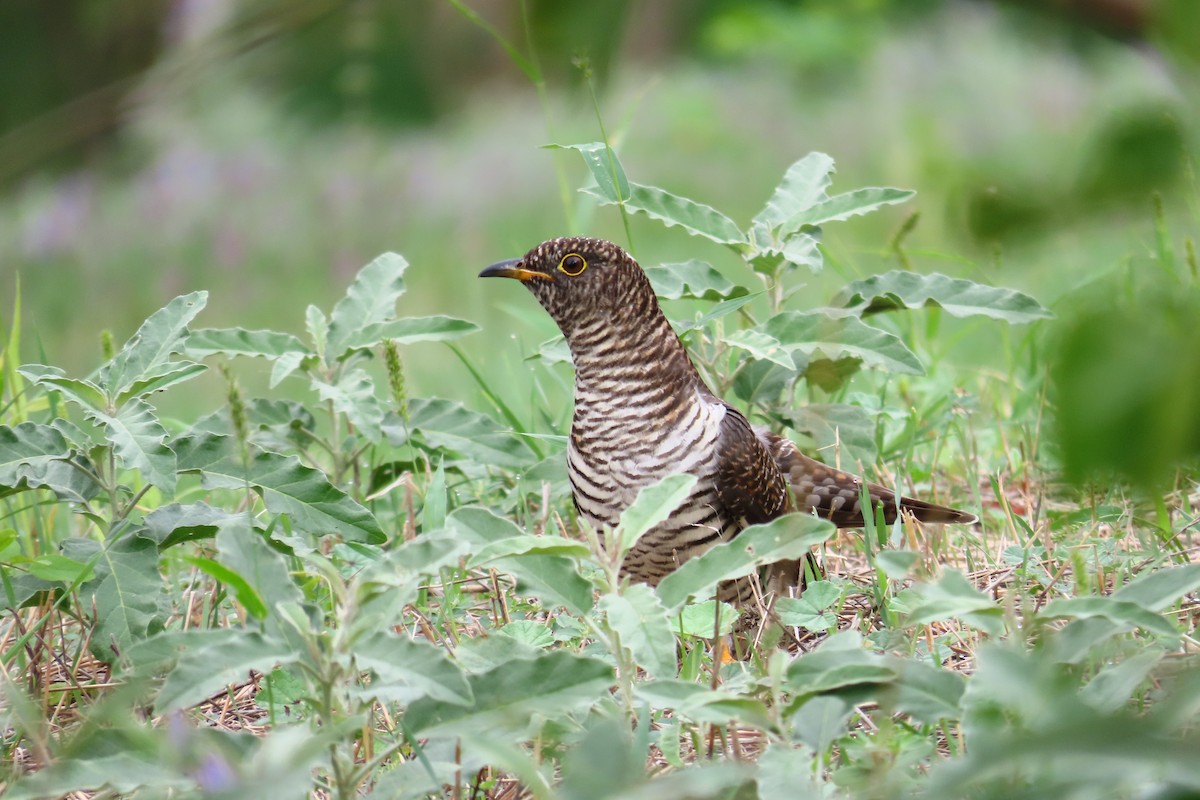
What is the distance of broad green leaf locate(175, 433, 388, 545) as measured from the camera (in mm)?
2553

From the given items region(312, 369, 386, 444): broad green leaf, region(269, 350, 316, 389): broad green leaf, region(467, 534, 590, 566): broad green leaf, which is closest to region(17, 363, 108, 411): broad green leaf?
region(269, 350, 316, 389): broad green leaf

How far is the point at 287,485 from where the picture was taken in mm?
2602

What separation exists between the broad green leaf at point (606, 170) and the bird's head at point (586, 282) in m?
0.29

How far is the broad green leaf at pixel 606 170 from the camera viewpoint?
2762mm

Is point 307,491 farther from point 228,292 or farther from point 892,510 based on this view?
point 228,292

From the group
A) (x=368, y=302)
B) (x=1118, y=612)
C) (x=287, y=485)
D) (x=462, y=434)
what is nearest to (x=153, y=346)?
(x=287, y=485)

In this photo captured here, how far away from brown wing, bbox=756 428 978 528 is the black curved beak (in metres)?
0.77

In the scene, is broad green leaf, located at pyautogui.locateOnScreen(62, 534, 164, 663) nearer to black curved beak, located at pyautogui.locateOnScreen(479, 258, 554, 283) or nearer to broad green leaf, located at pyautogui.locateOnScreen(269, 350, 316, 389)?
broad green leaf, located at pyautogui.locateOnScreen(269, 350, 316, 389)

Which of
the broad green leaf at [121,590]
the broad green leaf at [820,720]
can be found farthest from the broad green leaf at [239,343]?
the broad green leaf at [820,720]

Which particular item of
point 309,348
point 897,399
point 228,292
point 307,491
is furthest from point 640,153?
point 307,491

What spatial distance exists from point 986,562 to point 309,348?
1.89m

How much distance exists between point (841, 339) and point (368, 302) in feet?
4.20

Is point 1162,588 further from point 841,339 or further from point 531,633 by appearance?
point 841,339

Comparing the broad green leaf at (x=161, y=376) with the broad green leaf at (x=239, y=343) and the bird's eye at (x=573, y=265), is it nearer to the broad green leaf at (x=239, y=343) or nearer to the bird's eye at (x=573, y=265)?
the broad green leaf at (x=239, y=343)
